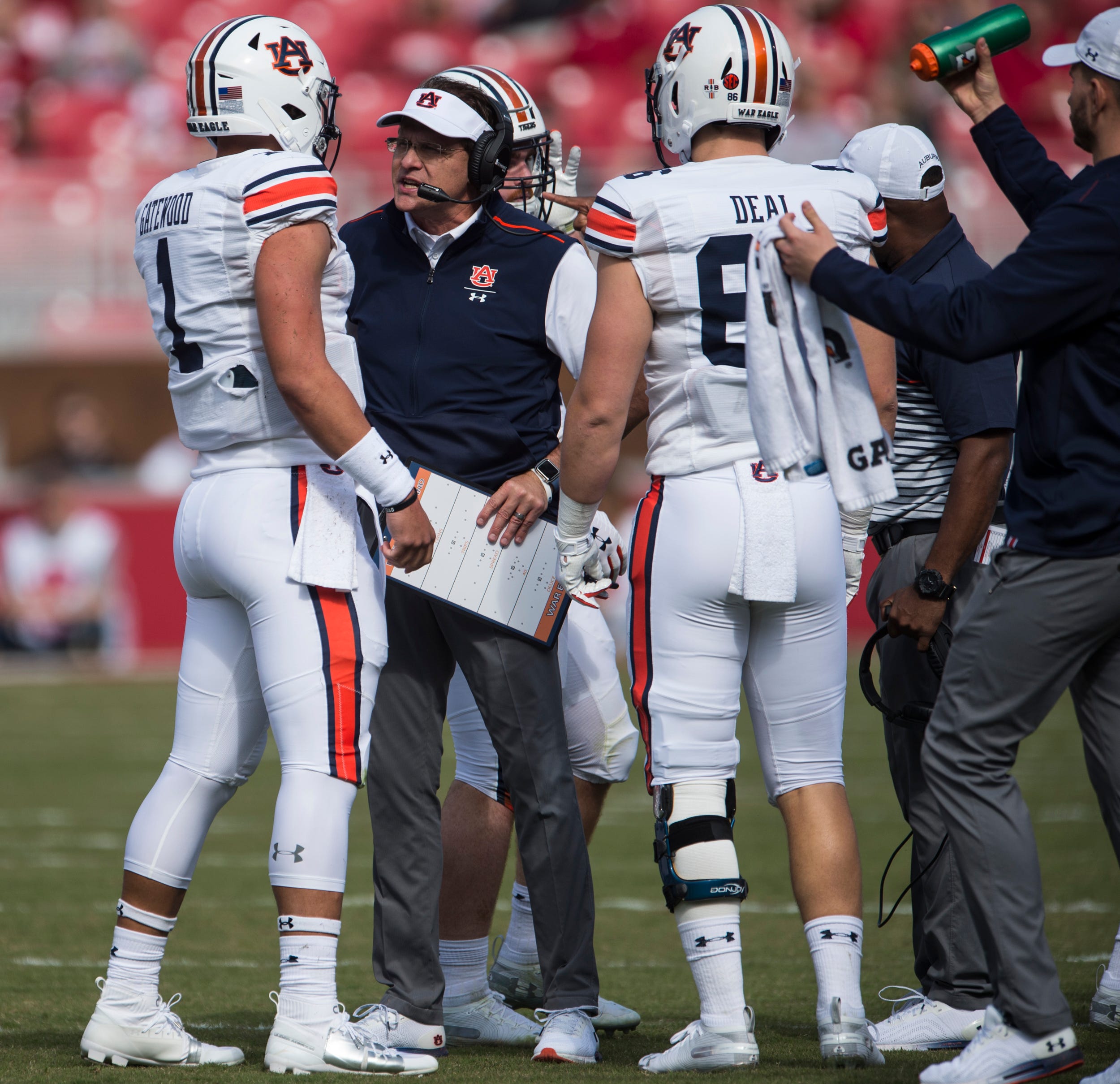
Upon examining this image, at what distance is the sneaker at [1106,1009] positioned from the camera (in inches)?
140

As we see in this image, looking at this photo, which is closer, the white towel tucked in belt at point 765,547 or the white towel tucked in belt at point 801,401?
the white towel tucked in belt at point 801,401

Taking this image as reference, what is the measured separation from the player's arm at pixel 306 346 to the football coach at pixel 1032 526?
3.00ft

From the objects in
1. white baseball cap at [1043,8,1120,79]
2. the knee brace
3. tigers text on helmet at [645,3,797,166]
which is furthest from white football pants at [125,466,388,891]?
white baseball cap at [1043,8,1120,79]

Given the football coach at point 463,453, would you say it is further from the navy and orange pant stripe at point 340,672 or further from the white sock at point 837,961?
the white sock at point 837,961

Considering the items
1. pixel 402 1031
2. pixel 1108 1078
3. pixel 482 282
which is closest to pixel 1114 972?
pixel 1108 1078

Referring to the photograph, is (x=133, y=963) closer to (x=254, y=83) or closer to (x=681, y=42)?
(x=254, y=83)

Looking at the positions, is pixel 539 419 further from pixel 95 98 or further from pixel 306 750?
pixel 95 98

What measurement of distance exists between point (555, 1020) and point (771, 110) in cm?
198

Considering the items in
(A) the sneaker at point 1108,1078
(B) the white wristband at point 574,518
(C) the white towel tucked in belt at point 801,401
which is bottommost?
(A) the sneaker at point 1108,1078

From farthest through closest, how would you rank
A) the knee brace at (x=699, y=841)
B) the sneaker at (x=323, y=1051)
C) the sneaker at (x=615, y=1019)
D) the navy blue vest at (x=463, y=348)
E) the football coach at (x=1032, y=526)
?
the sneaker at (x=615, y=1019), the navy blue vest at (x=463, y=348), the knee brace at (x=699, y=841), the sneaker at (x=323, y=1051), the football coach at (x=1032, y=526)

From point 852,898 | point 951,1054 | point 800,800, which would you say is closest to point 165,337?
point 800,800

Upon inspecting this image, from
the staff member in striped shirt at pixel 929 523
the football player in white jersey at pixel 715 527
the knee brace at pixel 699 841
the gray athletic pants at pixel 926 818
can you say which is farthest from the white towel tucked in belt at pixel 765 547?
the gray athletic pants at pixel 926 818

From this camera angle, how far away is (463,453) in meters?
3.53

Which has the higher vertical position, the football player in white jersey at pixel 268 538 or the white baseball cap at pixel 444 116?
the white baseball cap at pixel 444 116
